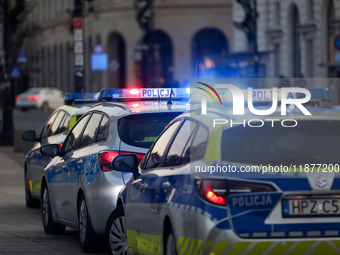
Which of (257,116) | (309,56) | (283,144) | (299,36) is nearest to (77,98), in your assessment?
(257,116)

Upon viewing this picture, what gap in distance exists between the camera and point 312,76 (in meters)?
38.0

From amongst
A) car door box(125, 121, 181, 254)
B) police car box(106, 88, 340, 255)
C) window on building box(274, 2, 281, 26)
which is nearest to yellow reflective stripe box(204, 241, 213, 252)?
police car box(106, 88, 340, 255)

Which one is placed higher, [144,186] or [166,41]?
[166,41]

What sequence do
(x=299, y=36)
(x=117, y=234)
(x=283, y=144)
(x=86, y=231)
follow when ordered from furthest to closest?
(x=299, y=36), (x=86, y=231), (x=117, y=234), (x=283, y=144)

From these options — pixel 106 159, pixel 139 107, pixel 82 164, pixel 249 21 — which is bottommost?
pixel 82 164

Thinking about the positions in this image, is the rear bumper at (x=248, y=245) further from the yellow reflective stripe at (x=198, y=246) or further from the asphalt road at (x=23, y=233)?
the asphalt road at (x=23, y=233)

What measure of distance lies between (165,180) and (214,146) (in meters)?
0.67

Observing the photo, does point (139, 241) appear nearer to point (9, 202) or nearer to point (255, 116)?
point (255, 116)

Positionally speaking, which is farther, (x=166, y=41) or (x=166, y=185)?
(x=166, y=41)

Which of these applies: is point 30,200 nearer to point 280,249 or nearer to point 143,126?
point 143,126

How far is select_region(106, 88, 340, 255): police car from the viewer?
4973 mm

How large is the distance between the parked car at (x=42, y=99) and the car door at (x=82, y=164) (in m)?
48.7

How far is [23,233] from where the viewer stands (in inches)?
375

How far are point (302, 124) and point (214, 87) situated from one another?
3.39 feet
